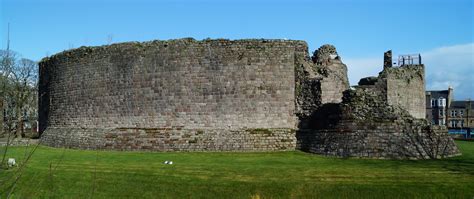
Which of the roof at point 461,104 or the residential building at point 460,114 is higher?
the roof at point 461,104

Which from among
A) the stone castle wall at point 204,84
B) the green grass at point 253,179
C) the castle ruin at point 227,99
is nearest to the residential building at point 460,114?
the castle ruin at point 227,99

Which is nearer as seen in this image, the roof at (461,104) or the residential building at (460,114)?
the residential building at (460,114)

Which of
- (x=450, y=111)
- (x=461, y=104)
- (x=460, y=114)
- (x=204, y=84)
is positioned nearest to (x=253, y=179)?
(x=204, y=84)

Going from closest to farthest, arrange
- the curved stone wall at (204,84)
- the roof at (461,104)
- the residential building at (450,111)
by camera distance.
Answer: the curved stone wall at (204,84) → the residential building at (450,111) → the roof at (461,104)

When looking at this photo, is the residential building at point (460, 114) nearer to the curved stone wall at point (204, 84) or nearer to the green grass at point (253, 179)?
the curved stone wall at point (204, 84)

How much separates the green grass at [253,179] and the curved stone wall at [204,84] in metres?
5.02

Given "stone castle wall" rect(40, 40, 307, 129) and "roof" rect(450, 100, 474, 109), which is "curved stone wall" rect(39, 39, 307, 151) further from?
"roof" rect(450, 100, 474, 109)

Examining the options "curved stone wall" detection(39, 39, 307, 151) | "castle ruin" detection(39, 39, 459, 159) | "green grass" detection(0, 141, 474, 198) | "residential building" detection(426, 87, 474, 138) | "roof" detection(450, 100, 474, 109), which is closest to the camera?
"green grass" detection(0, 141, 474, 198)

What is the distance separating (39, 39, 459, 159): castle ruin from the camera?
21.4 meters

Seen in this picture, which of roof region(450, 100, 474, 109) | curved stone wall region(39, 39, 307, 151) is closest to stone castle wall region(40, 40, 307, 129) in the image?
curved stone wall region(39, 39, 307, 151)

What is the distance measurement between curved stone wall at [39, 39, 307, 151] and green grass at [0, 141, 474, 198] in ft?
16.5

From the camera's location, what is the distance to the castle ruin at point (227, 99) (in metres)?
21.4

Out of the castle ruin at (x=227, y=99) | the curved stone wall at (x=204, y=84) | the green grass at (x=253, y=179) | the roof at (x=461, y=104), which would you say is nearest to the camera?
the green grass at (x=253, y=179)

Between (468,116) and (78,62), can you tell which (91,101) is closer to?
(78,62)
